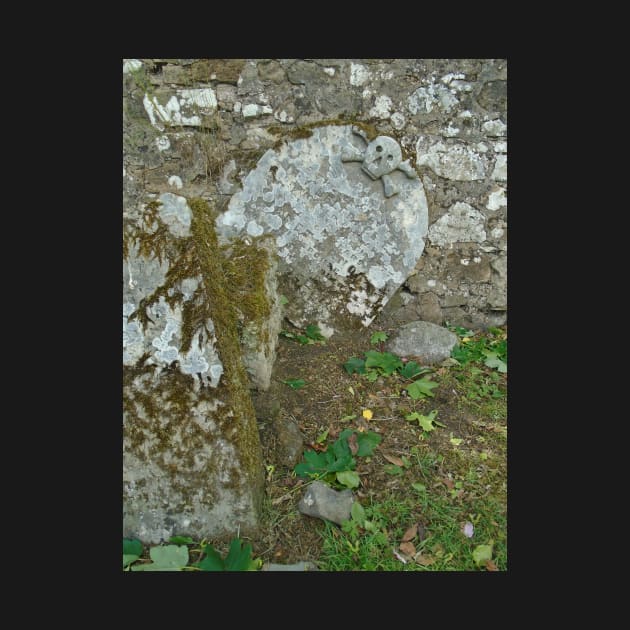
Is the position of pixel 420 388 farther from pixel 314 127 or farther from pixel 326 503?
pixel 314 127

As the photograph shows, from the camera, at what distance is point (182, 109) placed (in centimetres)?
327

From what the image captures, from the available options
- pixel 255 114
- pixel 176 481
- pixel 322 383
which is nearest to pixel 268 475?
pixel 176 481

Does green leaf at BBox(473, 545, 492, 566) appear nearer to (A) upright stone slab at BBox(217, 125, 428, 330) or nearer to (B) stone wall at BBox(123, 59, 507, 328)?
(A) upright stone slab at BBox(217, 125, 428, 330)

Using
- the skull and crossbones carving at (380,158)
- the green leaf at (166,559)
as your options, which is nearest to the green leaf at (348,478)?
the green leaf at (166,559)

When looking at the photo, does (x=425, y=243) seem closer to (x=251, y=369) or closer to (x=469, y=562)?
(x=251, y=369)

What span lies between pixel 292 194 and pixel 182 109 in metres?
1.00

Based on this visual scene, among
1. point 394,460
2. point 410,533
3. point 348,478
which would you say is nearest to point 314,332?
point 394,460

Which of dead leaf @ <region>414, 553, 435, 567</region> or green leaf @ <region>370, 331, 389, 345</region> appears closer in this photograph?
dead leaf @ <region>414, 553, 435, 567</region>

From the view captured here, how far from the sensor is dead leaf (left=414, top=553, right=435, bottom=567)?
1792 mm

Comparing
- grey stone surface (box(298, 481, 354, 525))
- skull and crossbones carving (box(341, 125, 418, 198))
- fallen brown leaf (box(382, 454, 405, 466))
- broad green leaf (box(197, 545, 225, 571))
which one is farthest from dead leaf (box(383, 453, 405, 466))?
skull and crossbones carving (box(341, 125, 418, 198))

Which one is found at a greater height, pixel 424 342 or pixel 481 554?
pixel 424 342

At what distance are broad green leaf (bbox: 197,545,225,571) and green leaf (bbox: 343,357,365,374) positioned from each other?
1.40 meters

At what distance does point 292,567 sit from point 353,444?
0.63 metres

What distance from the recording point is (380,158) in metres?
3.22
